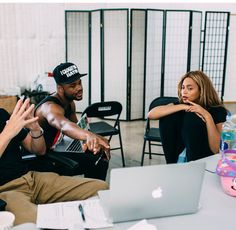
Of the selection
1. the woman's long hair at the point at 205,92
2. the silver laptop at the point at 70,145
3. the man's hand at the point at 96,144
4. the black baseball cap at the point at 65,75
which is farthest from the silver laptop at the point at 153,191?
the black baseball cap at the point at 65,75

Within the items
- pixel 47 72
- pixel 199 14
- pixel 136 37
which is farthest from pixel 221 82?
pixel 47 72

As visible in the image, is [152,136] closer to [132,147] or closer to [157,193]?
[132,147]

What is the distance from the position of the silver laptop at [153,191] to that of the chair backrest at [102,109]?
2308mm

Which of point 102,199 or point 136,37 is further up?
point 136,37

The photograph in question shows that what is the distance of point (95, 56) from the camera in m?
6.16

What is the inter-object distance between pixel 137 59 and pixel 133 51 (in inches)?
6.0

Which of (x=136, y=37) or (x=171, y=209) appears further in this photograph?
(x=136, y=37)

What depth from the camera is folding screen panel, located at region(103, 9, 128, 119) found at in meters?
5.81

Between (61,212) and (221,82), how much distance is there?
6.11 metres

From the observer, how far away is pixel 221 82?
7078 mm

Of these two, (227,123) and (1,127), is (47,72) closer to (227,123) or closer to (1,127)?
(1,127)

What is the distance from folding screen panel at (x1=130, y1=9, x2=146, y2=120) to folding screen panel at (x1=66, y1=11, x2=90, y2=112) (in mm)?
840


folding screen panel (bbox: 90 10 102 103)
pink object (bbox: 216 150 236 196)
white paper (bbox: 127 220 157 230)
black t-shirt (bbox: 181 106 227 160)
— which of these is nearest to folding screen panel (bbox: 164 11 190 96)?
folding screen panel (bbox: 90 10 102 103)

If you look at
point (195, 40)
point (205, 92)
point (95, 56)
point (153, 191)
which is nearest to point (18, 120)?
point (153, 191)
